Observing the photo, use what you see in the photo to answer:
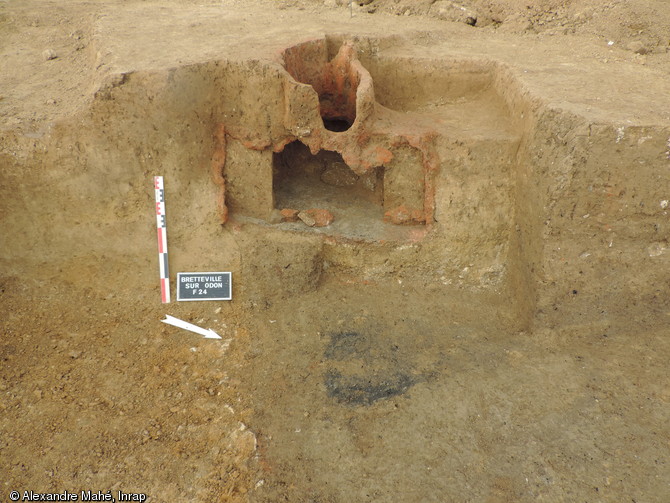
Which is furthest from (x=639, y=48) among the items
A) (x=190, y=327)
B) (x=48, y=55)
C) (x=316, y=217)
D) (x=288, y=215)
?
(x=48, y=55)

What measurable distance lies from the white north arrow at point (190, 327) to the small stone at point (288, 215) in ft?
3.35

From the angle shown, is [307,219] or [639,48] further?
[639,48]

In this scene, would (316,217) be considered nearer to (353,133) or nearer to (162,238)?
(353,133)

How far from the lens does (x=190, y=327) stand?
4.02m

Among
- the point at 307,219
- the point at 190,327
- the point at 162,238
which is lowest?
the point at 190,327

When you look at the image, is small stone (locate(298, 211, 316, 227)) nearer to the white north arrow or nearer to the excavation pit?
the excavation pit

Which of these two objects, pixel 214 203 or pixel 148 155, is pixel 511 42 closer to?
pixel 214 203

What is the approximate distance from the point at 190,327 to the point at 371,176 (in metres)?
1.88

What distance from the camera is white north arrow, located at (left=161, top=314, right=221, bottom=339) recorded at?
3957 mm

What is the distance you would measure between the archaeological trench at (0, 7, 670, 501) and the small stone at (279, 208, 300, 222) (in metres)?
0.02

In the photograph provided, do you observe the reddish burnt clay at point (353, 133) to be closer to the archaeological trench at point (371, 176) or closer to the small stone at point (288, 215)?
the archaeological trench at point (371, 176)

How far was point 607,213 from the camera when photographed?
342cm

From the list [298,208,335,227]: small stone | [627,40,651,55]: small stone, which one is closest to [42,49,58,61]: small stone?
Result: [298,208,335,227]: small stone

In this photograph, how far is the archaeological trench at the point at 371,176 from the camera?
3.45 metres
